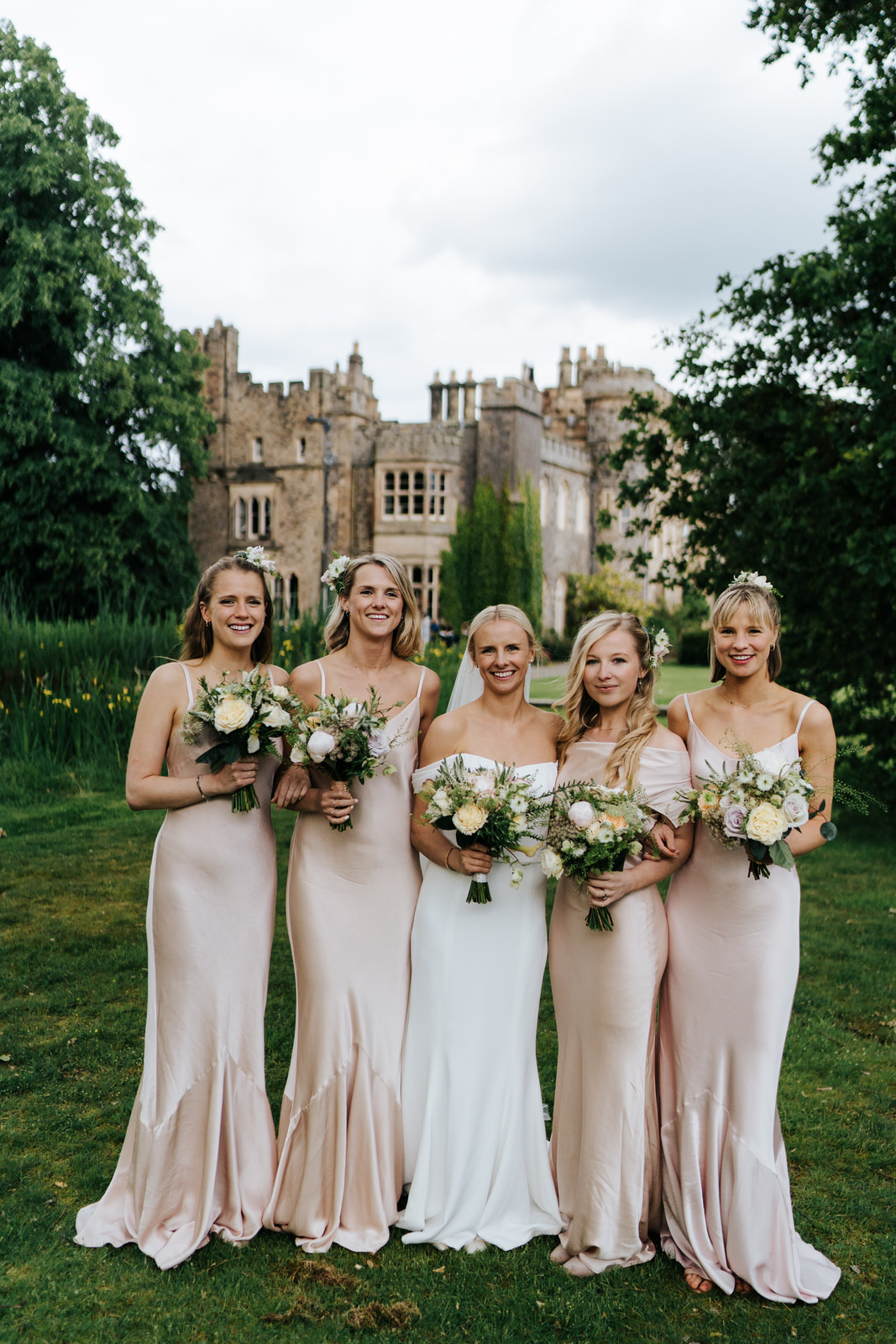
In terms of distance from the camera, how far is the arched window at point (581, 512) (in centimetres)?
4578

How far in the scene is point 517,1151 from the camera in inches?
165

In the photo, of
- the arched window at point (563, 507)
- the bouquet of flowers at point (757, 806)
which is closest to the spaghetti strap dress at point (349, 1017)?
the bouquet of flowers at point (757, 806)

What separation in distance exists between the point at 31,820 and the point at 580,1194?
9139 mm

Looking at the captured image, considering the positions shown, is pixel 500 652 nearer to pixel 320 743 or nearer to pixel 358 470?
pixel 320 743

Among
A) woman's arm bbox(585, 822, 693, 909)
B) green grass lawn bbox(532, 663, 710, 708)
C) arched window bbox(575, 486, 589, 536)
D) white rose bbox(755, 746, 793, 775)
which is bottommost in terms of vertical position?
green grass lawn bbox(532, 663, 710, 708)

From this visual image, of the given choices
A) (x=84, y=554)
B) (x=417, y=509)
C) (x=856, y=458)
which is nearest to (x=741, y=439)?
(x=856, y=458)

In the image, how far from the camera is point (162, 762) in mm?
4059

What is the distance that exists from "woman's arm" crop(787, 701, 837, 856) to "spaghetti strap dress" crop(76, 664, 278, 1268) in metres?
2.13

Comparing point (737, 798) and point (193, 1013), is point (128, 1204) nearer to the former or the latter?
point (193, 1013)

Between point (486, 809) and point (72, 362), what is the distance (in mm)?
27349

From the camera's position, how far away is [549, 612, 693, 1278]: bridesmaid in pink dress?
13.1 feet

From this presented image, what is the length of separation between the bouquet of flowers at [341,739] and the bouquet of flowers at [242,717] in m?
0.07

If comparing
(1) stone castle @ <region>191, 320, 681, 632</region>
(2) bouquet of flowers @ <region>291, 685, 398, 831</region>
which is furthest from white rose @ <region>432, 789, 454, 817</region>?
(1) stone castle @ <region>191, 320, 681, 632</region>

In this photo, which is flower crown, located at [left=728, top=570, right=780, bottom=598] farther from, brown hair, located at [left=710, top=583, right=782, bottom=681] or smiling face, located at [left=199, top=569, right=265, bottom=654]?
smiling face, located at [left=199, top=569, right=265, bottom=654]
